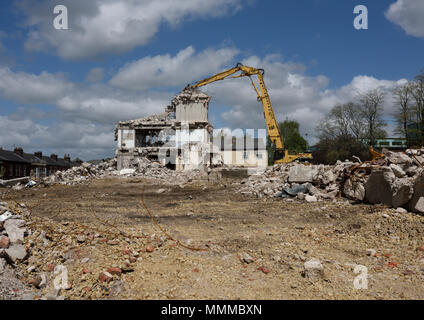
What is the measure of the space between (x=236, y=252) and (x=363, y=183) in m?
5.78

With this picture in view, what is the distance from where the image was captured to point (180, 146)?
24375mm

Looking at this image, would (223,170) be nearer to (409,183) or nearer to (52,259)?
(409,183)

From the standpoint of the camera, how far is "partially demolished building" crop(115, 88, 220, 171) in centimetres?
2408

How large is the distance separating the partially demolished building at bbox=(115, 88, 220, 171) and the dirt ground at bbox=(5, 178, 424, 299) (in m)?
15.4

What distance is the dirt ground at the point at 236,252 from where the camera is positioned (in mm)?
3699

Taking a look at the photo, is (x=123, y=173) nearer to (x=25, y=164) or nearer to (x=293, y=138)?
(x=25, y=164)

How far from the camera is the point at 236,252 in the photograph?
16.8 feet

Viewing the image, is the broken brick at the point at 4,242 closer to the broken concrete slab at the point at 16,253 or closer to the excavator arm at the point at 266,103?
the broken concrete slab at the point at 16,253

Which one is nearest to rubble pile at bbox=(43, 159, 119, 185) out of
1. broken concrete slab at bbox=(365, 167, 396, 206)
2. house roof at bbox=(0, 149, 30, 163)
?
broken concrete slab at bbox=(365, 167, 396, 206)

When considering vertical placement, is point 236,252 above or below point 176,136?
below

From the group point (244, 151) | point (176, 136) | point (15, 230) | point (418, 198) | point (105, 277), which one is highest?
point (176, 136)

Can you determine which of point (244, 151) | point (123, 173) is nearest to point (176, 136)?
point (123, 173)

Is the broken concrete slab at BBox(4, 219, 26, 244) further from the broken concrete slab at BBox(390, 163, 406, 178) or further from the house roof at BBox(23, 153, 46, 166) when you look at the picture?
the house roof at BBox(23, 153, 46, 166)

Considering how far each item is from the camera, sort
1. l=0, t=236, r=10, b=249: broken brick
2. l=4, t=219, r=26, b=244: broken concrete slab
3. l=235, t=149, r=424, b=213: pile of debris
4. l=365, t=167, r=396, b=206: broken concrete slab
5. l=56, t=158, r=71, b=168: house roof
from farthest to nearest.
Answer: l=56, t=158, r=71, b=168: house roof < l=365, t=167, r=396, b=206: broken concrete slab < l=235, t=149, r=424, b=213: pile of debris < l=4, t=219, r=26, b=244: broken concrete slab < l=0, t=236, r=10, b=249: broken brick
